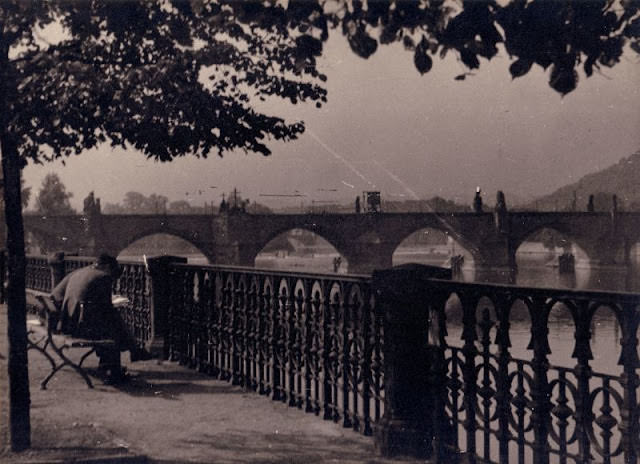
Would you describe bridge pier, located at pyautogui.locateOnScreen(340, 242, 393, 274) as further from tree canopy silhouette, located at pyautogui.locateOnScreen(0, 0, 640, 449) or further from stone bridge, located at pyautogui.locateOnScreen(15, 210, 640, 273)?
tree canopy silhouette, located at pyautogui.locateOnScreen(0, 0, 640, 449)

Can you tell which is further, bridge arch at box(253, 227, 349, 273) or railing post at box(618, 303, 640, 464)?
bridge arch at box(253, 227, 349, 273)

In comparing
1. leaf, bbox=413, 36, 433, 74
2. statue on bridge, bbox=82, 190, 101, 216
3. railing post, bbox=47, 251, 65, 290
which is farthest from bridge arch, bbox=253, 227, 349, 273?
leaf, bbox=413, 36, 433, 74

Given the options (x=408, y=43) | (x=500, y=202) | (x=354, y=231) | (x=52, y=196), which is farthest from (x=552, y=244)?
(x=408, y=43)

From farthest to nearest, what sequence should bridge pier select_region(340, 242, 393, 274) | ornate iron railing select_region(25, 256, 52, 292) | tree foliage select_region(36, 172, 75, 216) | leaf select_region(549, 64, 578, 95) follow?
tree foliage select_region(36, 172, 75, 216) < bridge pier select_region(340, 242, 393, 274) < ornate iron railing select_region(25, 256, 52, 292) < leaf select_region(549, 64, 578, 95)

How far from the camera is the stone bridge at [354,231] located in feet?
191

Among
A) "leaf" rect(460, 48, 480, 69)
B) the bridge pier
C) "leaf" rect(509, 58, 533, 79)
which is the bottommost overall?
the bridge pier

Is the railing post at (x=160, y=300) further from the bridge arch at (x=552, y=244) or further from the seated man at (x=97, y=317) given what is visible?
the bridge arch at (x=552, y=244)

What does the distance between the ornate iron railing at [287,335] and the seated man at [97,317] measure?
907 millimetres

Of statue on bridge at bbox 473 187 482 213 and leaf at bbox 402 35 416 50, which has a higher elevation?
statue on bridge at bbox 473 187 482 213

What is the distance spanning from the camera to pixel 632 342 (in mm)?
3492

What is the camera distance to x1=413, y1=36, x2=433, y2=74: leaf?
2889 mm

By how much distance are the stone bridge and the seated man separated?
165 ft

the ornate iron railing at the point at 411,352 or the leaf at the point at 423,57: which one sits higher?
the leaf at the point at 423,57

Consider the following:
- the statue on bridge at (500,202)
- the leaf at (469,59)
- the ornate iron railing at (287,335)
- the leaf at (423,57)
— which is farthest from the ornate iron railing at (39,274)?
the statue on bridge at (500,202)
